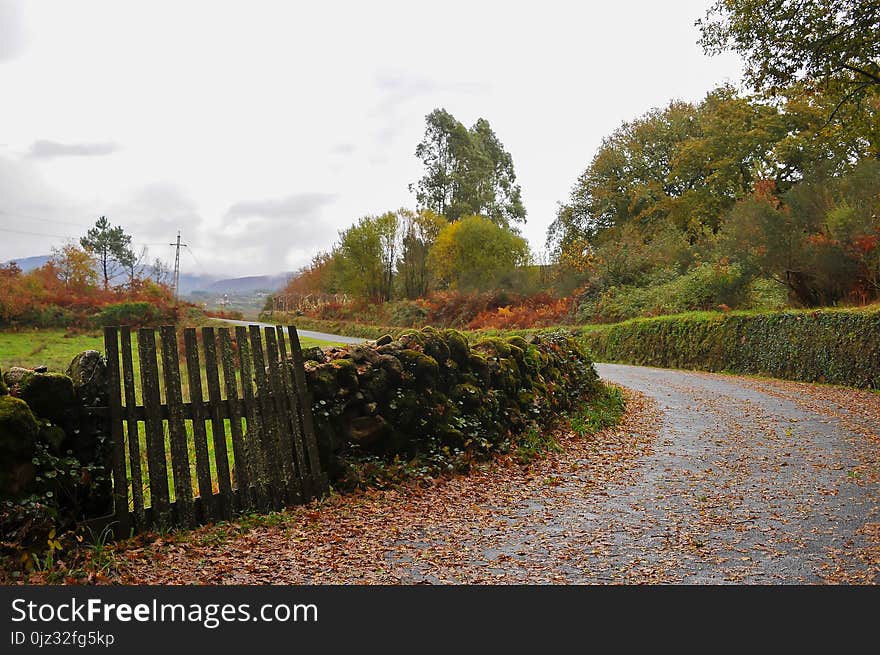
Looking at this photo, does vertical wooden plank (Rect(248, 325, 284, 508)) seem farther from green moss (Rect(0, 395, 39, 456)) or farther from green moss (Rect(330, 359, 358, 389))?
green moss (Rect(0, 395, 39, 456))

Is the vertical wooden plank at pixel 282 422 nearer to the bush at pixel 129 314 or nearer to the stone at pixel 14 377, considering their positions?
the stone at pixel 14 377

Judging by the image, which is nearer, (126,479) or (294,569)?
(294,569)

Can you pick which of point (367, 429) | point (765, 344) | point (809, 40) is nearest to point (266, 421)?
point (367, 429)

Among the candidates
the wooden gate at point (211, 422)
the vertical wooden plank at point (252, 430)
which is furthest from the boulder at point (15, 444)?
the vertical wooden plank at point (252, 430)

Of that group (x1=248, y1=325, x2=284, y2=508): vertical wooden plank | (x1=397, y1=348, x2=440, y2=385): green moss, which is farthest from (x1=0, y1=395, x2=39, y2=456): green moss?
(x1=397, y1=348, x2=440, y2=385): green moss

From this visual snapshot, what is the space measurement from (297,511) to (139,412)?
167cm

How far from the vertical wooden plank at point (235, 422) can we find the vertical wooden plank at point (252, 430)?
0.07 m

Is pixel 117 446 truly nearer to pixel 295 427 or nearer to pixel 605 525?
pixel 295 427

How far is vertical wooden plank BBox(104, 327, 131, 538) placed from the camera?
5188 millimetres

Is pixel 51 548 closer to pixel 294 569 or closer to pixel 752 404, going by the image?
pixel 294 569

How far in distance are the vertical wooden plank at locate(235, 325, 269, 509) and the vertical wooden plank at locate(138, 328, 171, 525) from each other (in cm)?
78

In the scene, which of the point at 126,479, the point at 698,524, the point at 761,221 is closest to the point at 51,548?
the point at 126,479

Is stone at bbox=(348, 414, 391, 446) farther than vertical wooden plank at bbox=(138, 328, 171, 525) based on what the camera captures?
Yes

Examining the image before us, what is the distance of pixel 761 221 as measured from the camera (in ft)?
68.8
